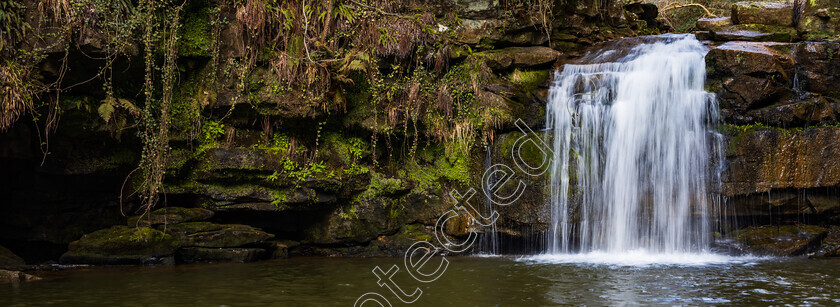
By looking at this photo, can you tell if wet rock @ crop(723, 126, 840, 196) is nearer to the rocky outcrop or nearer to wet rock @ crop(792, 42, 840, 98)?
the rocky outcrop

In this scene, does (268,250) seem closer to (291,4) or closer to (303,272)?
(303,272)

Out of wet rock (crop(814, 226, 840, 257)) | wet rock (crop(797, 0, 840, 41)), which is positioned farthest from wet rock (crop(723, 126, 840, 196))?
wet rock (crop(797, 0, 840, 41))

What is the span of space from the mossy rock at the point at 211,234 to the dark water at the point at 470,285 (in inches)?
25.6

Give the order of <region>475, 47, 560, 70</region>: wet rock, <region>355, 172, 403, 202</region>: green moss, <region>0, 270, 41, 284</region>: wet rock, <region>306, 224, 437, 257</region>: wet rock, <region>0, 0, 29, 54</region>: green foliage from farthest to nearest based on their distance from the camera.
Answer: <region>475, 47, 560, 70</region>: wet rock, <region>355, 172, 403, 202</region>: green moss, <region>306, 224, 437, 257</region>: wet rock, <region>0, 0, 29, 54</region>: green foliage, <region>0, 270, 41, 284</region>: wet rock

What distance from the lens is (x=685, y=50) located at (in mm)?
9461

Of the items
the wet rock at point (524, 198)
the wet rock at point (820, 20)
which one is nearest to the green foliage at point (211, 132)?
the wet rock at point (524, 198)

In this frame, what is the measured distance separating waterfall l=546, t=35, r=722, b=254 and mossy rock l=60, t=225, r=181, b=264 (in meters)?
5.43

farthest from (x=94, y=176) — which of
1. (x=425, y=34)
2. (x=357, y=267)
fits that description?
(x=425, y=34)

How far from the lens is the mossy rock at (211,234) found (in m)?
7.78

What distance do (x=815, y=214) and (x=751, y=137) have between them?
142 cm

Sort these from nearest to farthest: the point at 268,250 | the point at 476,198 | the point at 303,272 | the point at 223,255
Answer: the point at 303,272, the point at 223,255, the point at 268,250, the point at 476,198

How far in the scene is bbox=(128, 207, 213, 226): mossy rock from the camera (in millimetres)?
7879

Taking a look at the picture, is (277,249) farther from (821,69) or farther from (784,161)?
(821,69)

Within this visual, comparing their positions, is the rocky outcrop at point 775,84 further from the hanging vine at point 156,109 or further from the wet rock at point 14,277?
the wet rock at point 14,277
